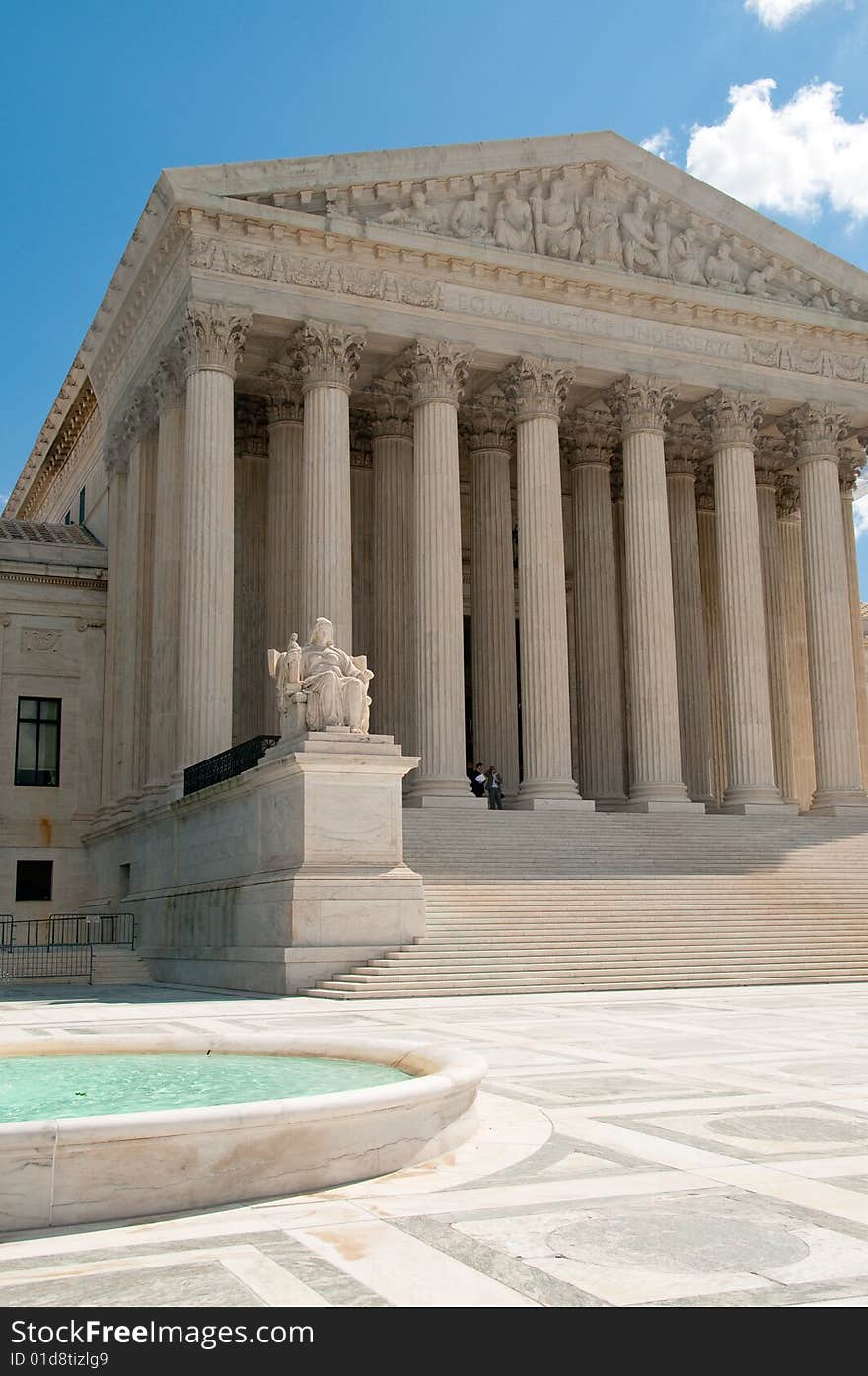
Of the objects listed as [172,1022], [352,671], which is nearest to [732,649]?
[352,671]

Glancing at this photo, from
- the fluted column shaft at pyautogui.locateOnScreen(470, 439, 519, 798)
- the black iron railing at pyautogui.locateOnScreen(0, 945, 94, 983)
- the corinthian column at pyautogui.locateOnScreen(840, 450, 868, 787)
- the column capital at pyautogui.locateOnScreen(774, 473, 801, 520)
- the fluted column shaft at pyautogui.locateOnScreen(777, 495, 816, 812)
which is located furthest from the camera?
the column capital at pyautogui.locateOnScreen(774, 473, 801, 520)

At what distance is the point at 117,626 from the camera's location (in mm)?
44594

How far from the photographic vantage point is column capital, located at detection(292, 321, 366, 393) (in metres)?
37.8

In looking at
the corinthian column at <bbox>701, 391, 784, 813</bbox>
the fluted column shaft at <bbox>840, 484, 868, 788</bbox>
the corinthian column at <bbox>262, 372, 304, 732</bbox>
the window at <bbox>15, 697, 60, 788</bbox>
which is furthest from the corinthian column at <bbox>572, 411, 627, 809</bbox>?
the window at <bbox>15, 697, 60, 788</bbox>

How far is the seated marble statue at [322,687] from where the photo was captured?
87.6 ft

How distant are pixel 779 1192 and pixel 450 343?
34.7 meters

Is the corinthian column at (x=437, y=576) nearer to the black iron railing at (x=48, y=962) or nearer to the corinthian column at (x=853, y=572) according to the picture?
the black iron railing at (x=48, y=962)

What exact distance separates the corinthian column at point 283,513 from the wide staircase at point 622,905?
370 inches

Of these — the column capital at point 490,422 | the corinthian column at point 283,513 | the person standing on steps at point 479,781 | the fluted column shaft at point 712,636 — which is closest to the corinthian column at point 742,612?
the fluted column shaft at point 712,636

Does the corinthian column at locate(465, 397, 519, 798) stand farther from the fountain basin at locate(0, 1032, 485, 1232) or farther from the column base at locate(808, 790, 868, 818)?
the fountain basin at locate(0, 1032, 485, 1232)

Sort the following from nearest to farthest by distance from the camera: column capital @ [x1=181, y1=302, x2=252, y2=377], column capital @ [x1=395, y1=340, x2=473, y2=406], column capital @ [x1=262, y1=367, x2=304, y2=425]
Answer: column capital @ [x1=181, y1=302, x2=252, y2=377] → column capital @ [x1=395, y1=340, x2=473, y2=406] → column capital @ [x1=262, y1=367, x2=304, y2=425]

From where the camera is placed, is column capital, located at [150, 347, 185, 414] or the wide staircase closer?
the wide staircase

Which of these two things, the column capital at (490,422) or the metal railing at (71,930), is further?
the column capital at (490,422)

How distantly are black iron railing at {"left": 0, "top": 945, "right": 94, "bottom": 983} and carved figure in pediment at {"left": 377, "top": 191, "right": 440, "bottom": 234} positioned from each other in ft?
72.2
